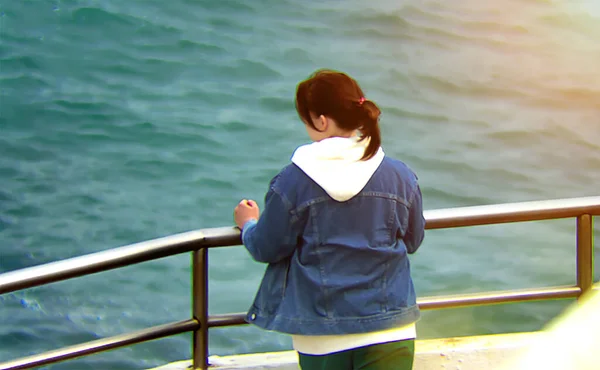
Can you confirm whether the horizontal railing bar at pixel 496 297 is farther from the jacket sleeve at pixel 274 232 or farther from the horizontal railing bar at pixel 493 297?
the jacket sleeve at pixel 274 232

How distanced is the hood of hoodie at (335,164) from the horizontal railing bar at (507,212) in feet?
2.02

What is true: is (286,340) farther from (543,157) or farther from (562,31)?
(562,31)

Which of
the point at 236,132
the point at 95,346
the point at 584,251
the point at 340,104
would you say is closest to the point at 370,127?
the point at 340,104

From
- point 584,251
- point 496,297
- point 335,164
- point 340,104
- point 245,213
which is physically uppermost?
point 340,104

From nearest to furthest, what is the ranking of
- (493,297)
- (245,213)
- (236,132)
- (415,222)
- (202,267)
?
(415,222) → (245,213) → (202,267) → (493,297) → (236,132)

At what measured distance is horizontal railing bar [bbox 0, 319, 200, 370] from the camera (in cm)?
242

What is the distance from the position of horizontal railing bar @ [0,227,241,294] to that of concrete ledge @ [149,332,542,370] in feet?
1.52

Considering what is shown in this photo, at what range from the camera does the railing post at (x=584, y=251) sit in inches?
114

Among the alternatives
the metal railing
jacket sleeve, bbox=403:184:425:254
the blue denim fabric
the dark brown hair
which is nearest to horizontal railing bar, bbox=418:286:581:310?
the metal railing

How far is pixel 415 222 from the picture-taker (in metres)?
2.26

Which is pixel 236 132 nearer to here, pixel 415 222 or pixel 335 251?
pixel 415 222

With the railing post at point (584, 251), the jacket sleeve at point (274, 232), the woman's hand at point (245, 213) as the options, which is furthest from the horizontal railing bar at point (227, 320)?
the railing post at point (584, 251)

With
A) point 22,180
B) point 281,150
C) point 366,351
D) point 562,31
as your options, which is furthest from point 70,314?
point 562,31

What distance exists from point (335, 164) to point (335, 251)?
212 mm
